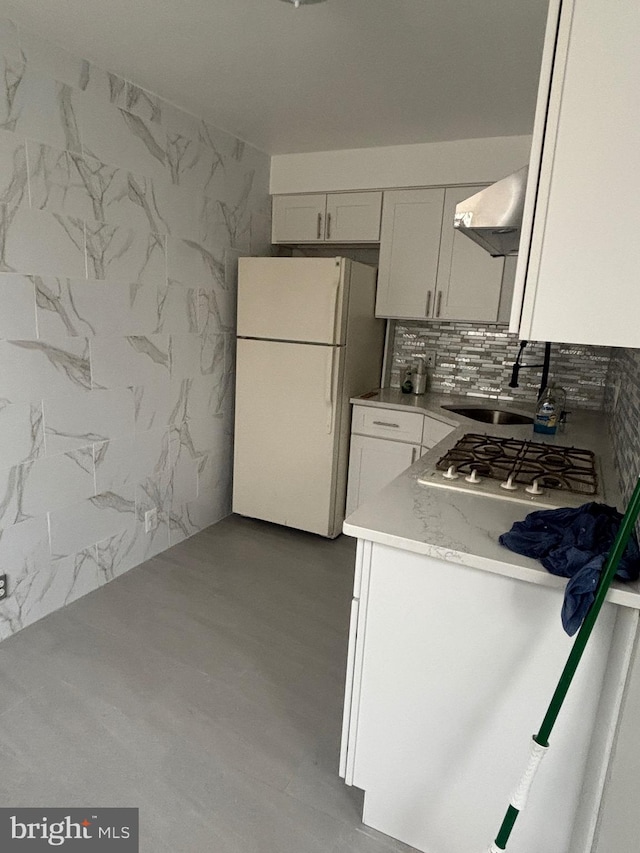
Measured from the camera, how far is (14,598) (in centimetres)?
224

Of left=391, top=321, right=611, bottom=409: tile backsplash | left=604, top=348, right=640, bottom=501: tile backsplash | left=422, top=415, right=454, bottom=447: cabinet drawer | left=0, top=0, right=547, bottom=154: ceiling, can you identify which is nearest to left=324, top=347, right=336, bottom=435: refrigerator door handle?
left=422, top=415, right=454, bottom=447: cabinet drawer

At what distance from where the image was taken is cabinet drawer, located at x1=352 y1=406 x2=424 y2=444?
3.10 m

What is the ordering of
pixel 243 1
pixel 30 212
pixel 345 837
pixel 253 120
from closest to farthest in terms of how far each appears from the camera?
pixel 345 837
pixel 243 1
pixel 30 212
pixel 253 120

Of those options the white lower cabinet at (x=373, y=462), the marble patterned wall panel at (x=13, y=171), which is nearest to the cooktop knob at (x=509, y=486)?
the white lower cabinet at (x=373, y=462)

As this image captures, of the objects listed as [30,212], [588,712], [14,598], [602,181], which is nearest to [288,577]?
[14,598]

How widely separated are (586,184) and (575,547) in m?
0.73

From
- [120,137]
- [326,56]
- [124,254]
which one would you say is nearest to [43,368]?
[124,254]

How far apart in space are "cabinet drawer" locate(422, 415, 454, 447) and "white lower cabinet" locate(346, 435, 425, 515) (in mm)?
78

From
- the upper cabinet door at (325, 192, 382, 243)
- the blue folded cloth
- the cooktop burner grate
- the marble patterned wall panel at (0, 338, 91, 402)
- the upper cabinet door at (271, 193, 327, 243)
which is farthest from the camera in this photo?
the upper cabinet door at (271, 193, 327, 243)

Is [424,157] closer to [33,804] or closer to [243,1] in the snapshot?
[243,1]

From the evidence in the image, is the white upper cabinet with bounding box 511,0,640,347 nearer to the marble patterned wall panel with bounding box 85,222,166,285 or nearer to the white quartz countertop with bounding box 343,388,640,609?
the white quartz countertop with bounding box 343,388,640,609

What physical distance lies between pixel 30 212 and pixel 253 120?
132 centimetres

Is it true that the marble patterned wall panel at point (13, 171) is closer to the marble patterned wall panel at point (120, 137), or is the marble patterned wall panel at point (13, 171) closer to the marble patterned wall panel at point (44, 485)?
the marble patterned wall panel at point (120, 137)

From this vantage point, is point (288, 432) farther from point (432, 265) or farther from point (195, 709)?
point (195, 709)
